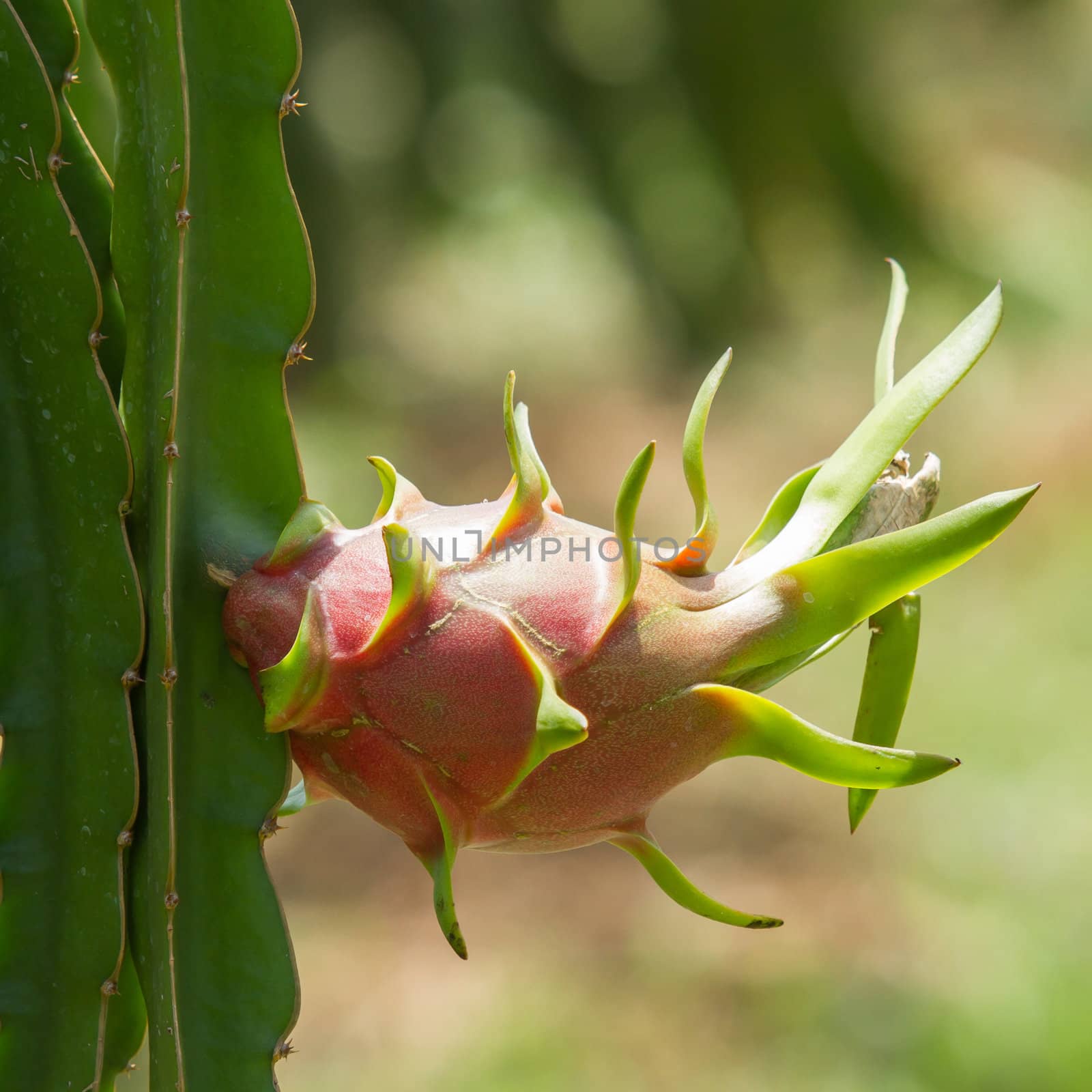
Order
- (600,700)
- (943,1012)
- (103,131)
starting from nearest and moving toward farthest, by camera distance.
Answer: (600,700) → (103,131) → (943,1012)

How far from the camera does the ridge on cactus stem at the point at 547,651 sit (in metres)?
0.39

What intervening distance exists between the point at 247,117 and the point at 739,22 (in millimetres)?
3641

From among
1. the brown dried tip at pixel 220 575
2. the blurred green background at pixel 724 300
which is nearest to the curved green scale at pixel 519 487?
the brown dried tip at pixel 220 575

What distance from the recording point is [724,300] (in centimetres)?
391

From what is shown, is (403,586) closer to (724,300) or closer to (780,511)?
(780,511)

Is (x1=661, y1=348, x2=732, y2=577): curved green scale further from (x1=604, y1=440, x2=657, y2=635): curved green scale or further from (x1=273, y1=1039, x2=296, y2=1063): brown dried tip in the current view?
(x1=273, y1=1039, x2=296, y2=1063): brown dried tip

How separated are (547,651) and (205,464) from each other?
0.53 feet

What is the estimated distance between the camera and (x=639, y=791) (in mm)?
413

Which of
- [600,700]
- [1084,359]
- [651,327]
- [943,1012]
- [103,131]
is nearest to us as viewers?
[600,700]

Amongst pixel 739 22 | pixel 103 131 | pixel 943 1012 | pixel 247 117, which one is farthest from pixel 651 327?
pixel 247 117

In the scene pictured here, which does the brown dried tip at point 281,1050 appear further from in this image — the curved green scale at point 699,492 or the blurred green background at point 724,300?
the blurred green background at point 724,300

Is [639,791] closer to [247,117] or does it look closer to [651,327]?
[247,117]

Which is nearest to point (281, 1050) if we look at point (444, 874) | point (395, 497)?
point (444, 874)

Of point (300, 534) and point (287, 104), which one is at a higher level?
point (287, 104)
